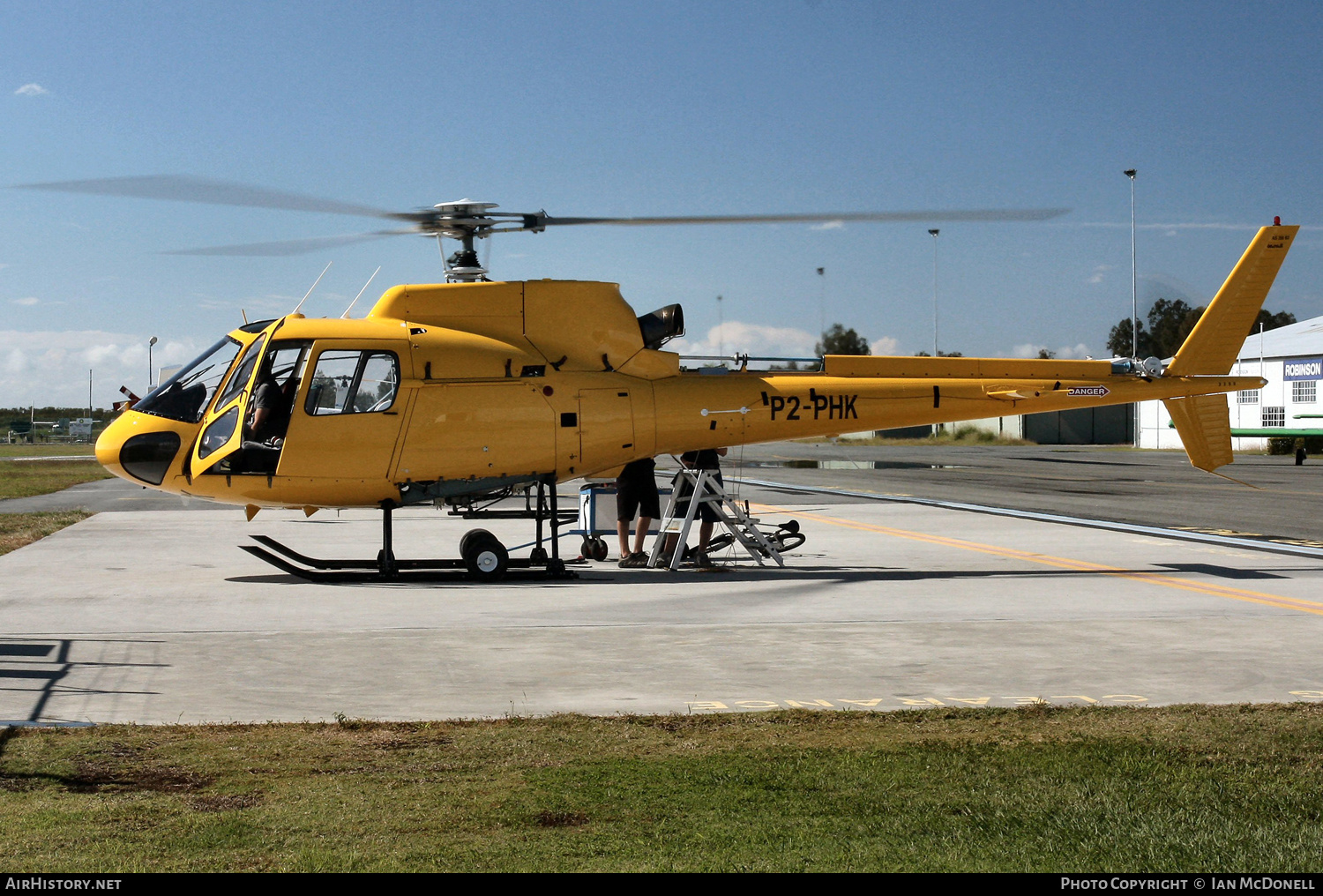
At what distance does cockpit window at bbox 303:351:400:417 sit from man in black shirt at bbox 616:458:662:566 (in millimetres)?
3348

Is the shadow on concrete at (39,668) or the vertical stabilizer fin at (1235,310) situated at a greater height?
the vertical stabilizer fin at (1235,310)

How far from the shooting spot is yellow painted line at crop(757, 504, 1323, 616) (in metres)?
11.7

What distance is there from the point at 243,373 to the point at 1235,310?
12.9 meters

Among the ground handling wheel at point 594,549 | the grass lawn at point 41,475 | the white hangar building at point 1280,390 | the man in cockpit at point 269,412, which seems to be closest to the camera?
the man in cockpit at point 269,412

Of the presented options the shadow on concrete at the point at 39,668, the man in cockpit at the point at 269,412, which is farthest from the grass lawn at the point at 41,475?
the shadow on concrete at the point at 39,668

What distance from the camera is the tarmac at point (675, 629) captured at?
761cm

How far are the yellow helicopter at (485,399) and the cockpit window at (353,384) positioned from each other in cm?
2

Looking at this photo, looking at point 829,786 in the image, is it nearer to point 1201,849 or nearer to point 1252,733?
point 1201,849

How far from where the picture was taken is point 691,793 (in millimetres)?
5387

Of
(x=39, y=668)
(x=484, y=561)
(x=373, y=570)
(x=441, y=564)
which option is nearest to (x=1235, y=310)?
(x=484, y=561)

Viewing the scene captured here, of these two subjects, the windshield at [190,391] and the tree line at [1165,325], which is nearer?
the windshield at [190,391]

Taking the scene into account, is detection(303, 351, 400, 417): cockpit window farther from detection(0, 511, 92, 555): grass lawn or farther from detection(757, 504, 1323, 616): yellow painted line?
detection(757, 504, 1323, 616): yellow painted line

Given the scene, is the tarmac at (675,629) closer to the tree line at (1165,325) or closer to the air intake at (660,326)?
the air intake at (660,326)

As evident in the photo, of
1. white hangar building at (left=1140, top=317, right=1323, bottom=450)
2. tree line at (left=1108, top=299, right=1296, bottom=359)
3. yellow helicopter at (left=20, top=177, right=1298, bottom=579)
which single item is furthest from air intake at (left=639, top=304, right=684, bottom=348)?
tree line at (left=1108, top=299, right=1296, bottom=359)
